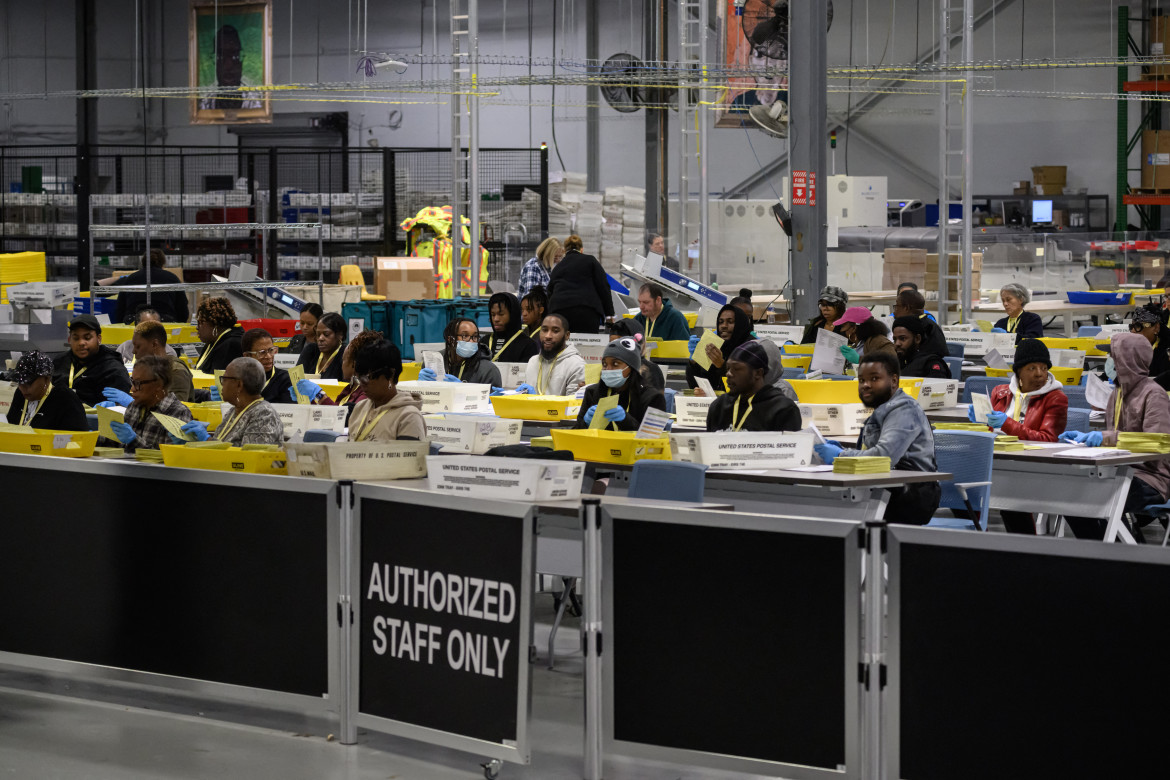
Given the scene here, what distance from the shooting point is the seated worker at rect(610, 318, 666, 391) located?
838cm

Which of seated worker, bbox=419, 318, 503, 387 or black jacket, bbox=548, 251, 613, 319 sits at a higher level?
black jacket, bbox=548, 251, 613, 319

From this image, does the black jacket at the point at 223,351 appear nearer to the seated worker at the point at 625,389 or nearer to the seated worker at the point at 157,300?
the seated worker at the point at 625,389

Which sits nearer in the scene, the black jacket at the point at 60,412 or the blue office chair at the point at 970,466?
the blue office chair at the point at 970,466

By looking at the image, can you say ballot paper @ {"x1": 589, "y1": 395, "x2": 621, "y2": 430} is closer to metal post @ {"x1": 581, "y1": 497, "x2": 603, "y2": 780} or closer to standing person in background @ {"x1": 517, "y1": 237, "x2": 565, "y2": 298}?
metal post @ {"x1": 581, "y1": 497, "x2": 603, "y2": 780}

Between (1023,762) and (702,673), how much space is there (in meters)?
0.94

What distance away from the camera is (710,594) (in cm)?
438

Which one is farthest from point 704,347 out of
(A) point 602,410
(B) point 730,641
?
(B) point 730,641

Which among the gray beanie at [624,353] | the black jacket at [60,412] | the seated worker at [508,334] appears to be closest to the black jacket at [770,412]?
the gray beanie at [624,353]

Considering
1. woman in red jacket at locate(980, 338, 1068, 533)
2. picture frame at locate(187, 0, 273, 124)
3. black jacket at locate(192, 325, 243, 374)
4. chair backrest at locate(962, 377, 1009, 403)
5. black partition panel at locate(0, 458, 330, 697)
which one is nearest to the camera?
black partition panel at locate(0, 458, 330, 697)

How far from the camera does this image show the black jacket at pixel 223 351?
10500 mm

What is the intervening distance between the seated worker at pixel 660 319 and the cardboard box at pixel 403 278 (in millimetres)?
7668

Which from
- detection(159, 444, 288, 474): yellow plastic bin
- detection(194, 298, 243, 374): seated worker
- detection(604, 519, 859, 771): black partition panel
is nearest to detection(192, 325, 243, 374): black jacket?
detection(194, 298, 243, 374): seated worker

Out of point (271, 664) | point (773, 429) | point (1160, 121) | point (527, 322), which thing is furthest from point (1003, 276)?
point (271, 664)

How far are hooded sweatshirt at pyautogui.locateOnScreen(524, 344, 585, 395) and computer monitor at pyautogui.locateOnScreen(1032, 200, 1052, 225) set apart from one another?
18613mm
